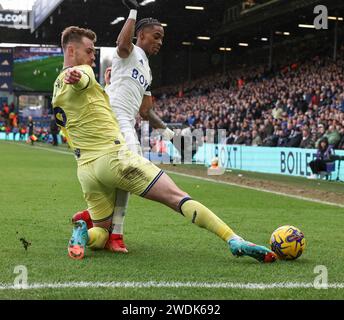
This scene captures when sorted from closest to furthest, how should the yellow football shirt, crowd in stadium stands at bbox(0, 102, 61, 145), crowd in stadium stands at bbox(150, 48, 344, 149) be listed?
the yellow football shirt, crowd in stadium stands at bbox(150, 48, 344, 149), crowd in stadium stands at bbox(0, 102, 61, 145)

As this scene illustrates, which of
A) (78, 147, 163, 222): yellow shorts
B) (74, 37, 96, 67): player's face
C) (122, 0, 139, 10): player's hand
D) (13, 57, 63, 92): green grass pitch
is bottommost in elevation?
(78, 147, 163, 222): yellow shorts

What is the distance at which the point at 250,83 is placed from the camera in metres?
41.0

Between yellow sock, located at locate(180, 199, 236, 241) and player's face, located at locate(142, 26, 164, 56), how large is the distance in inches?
66.1

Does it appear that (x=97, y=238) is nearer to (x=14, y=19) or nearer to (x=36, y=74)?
(x=14, y=19)

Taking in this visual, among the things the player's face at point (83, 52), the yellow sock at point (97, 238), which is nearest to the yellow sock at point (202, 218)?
the yellow sock at point (97, 238)

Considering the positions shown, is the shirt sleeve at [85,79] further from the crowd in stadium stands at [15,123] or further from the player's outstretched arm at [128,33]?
the crowd in stadium stands at [15,123]

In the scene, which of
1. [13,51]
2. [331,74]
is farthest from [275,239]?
[13,51]

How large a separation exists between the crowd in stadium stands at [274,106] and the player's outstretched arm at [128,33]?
583 inches

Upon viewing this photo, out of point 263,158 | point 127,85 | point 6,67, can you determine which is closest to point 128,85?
point 127,85

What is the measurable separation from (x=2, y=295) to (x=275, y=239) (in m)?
2.75

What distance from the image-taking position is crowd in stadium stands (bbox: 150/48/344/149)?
79.1ft

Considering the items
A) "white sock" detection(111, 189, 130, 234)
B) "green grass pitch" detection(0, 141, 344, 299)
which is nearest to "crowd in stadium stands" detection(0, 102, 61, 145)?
"green grass pitch" detection(0, 141, 344, 299)

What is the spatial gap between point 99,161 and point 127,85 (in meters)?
1.04

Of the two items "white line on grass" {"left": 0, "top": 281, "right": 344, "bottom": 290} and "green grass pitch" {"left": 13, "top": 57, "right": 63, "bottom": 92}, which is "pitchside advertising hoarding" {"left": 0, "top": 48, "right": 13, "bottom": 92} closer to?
"green grass pitch" {"left": 13, "top": 57, "right": 63, "bottom": 92}
